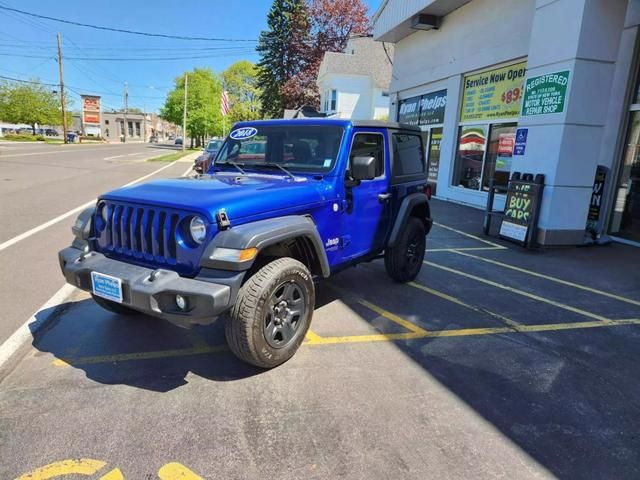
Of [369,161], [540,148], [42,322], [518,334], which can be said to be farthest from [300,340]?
[540,148]

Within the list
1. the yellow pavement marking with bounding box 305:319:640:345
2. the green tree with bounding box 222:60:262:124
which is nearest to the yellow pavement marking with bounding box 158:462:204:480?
the yellow pavement marking with bounding box 305:319:640:345

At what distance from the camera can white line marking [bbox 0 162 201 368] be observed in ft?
11.9

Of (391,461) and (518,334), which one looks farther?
(518,334)

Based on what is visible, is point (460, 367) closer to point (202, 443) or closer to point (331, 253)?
point (331, 253)

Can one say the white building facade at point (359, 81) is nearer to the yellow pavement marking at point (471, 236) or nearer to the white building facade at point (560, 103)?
the white building facade at point (560, 103)

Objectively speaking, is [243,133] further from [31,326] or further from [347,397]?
[347,397]

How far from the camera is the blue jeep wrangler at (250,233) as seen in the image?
2.97 meters

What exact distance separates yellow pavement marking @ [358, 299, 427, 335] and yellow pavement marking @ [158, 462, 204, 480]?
254 cm

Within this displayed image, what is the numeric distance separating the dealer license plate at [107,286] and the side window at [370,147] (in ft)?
7.63

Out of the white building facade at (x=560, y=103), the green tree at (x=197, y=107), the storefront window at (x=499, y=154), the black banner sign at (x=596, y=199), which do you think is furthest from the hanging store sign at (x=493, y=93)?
the green tree at (x=197, y=107)

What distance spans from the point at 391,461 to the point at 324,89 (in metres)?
32.8

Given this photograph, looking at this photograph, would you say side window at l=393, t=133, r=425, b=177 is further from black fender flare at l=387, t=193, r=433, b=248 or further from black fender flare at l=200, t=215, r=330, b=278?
black fender flare at l=200, t=215, r=330, b=278

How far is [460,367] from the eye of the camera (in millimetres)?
3658

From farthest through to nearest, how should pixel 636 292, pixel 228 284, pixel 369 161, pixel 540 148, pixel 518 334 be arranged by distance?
pixel 540 148 → pixel 636 292 → pixel 518 334 → pixel 369 161 → pixel 228 284
